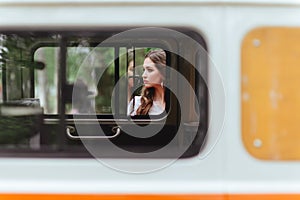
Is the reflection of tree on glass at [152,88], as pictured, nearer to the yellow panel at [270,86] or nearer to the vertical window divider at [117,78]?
the vertical window divider at [117,78]

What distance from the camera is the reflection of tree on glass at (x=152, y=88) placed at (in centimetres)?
244

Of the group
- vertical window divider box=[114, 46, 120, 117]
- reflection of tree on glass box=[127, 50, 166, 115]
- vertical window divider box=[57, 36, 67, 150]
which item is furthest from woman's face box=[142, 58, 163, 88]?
vertical window divider box=[57, 36, 67, 150]

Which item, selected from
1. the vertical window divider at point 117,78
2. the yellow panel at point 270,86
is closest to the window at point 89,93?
the vertical window divider at point 117,78

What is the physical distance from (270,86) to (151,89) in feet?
2.40

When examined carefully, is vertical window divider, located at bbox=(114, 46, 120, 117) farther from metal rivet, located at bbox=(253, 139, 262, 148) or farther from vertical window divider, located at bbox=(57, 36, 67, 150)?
metal rivet, located at bbox=(253, 139, 262, 148)

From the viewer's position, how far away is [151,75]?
2477 millimetres

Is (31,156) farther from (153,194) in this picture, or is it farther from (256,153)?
(256,153)

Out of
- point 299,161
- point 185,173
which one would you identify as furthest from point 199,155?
point 299,161

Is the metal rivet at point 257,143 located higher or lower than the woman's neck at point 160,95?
lower

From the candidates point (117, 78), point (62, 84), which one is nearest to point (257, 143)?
point (62, 84)

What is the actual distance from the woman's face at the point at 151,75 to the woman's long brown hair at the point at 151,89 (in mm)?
22

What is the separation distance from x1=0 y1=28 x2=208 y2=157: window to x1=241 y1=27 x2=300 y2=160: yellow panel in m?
0.19

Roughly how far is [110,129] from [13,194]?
0.86 m

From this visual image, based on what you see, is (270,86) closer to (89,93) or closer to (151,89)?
(151,89)
